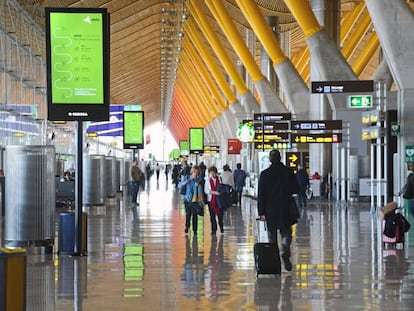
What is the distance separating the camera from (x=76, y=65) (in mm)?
14891

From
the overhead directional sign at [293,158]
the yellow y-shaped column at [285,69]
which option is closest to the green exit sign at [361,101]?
the yellow y-shaped column at [285,69]

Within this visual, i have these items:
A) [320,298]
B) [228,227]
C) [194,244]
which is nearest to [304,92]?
[228,227]

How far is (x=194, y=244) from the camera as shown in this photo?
1730cm

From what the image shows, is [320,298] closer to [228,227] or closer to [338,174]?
[228,227]

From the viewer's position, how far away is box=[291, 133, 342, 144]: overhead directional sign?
3625 centimetres

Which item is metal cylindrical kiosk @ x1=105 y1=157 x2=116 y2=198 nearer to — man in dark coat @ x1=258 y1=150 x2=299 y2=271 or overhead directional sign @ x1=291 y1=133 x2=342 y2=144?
overhead directional sign @ x1=291 y1=133 x2=342 y2=144

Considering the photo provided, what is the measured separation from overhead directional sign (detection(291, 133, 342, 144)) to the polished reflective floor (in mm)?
15565

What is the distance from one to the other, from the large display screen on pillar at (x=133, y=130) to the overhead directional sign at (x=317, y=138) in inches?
273

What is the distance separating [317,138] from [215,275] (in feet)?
83.4

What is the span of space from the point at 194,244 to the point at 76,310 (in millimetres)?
8074

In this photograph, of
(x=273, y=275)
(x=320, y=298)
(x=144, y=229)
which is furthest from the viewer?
(x=144, y=229)

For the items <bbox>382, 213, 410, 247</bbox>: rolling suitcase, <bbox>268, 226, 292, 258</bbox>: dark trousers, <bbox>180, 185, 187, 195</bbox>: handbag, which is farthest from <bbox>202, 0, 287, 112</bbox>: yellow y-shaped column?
<bbox>268, 226, 292, 258</bbox>: dark trousers

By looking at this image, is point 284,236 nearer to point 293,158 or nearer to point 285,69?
point 285,69

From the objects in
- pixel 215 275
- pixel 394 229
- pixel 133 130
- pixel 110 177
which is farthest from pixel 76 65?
pixel 133 130
